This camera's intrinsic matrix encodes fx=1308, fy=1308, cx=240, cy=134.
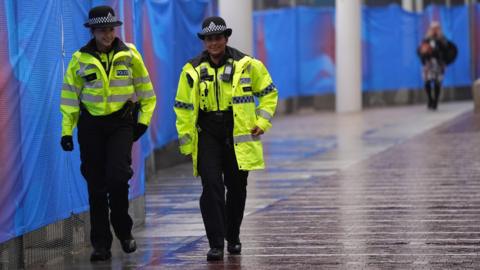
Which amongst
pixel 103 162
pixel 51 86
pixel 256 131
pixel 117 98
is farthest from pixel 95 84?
pixel 256 131

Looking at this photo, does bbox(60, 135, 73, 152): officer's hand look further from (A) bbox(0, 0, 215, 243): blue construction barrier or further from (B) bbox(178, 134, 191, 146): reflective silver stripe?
(B) bbox(178, 134, 191, 146): reflective silver stripe

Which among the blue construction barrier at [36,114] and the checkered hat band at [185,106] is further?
the checkered hat band at [185,106]

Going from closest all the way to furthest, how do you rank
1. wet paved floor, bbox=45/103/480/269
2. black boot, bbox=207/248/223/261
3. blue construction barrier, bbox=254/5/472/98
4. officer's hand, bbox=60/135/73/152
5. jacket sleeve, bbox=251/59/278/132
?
officer's hand, bbox=60/135/73/152, black boot, bbox=207/248/223/261, wet paved floor, bbox=45/103/480/269, jacket sleeve, bbox=251/59/278/132, blue construction barrier, bbox=254/5/472/98

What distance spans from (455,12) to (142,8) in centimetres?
2232

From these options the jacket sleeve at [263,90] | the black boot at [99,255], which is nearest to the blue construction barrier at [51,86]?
the black boot at [99,255]

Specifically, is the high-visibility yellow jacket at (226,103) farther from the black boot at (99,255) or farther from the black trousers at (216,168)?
the black boot at (99,255)

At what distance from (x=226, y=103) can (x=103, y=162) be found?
1.04 meters

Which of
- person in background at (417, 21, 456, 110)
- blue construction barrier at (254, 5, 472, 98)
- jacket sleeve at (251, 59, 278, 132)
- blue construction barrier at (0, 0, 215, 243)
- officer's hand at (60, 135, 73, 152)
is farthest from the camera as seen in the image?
person in background at (417, 21, 456, 110)

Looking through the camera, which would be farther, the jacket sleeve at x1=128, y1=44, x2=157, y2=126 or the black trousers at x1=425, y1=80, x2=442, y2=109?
the black trousers at x1=425, y1=80, x2=442, y2=109

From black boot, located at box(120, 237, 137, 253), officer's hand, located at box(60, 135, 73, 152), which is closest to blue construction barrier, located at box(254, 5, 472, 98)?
black boot, located at box(120, 237, 137, 253)

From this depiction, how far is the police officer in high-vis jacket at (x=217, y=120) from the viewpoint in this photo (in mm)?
9703

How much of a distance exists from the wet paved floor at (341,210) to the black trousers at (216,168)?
282 millimetres

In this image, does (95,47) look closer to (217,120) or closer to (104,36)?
(104,36)

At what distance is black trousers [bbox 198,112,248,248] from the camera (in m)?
9.72
